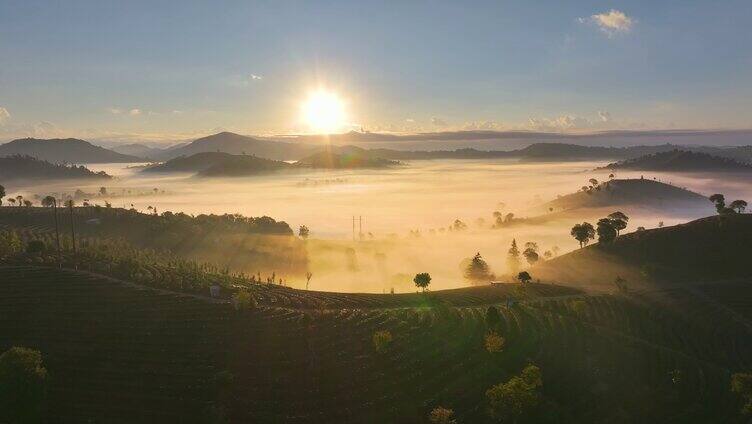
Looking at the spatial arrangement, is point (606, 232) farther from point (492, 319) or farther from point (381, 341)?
point (381, 341)

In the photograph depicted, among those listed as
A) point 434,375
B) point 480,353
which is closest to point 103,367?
point 434,375

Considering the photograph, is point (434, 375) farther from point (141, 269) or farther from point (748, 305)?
point (748, 305)

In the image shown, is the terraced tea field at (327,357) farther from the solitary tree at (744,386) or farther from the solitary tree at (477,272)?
the solitary tree at (477,272)

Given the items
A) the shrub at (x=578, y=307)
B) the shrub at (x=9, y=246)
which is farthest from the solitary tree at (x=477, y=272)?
the shrub at (x=9, y=246)

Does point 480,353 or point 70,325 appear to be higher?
point 70,325

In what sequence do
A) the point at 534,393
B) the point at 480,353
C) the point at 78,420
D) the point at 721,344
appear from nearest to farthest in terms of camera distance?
the point at 78,420
the point at 534,393
the point at 480,353
the point at 721,344

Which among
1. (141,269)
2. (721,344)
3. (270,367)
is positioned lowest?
(721,344)
